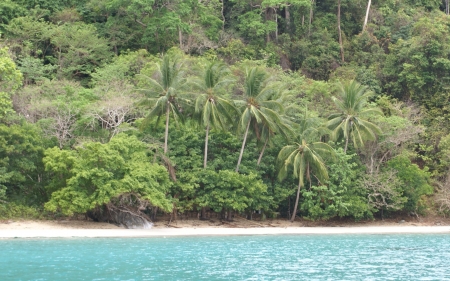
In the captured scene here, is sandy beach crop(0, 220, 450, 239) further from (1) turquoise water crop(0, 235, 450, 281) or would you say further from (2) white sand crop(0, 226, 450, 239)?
(1) turquoise water crop(0, 235, 450, 281)

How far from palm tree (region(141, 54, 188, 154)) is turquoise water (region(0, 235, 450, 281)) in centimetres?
930

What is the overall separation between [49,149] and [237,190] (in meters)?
11.5

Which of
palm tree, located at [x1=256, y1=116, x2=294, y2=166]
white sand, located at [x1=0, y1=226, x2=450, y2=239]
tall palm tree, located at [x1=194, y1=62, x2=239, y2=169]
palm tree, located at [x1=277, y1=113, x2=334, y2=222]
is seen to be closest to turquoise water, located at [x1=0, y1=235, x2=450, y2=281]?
white sand, located at [x1=0, y1=226, x2=450, y2=239]

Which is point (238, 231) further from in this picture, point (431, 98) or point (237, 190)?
point (431, 98)

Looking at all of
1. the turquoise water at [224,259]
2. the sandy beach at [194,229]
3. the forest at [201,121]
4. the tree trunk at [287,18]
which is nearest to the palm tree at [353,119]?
the forest at [201,121]

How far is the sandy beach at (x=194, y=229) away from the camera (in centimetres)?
3291

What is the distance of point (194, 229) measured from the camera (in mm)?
37094

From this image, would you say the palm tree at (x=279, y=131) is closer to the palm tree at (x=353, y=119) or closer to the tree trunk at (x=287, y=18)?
the palm tree at (x=353, y=119)

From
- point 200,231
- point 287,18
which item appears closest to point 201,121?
point 200,231

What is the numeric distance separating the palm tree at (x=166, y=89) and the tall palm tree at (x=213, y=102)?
4.47 feet

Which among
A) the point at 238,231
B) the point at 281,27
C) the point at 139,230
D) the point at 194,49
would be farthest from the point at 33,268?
the point at 281,27

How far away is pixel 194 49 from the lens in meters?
55.2

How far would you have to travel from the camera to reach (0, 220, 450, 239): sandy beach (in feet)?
108

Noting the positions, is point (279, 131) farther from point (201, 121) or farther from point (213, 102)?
point (201, 121)
